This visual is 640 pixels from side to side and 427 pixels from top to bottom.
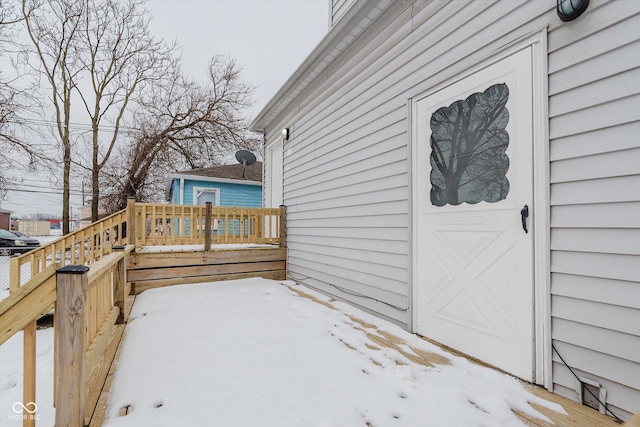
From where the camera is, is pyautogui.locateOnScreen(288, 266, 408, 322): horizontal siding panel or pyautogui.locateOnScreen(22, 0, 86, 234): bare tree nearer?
pyautogui.locateOnScreen(288, 266, 408, 322): horizontal siding panel

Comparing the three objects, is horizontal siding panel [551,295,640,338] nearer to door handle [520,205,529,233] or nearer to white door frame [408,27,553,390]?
white door frame [408,27,553,390]

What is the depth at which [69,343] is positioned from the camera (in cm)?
139

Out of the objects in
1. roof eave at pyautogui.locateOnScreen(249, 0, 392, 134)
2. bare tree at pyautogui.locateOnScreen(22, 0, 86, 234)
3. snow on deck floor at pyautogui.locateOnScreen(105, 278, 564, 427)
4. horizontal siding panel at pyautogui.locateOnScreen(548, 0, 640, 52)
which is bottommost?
snow on deck floor at pyautogui.locateOnScreen(105, 278, 564, 427)

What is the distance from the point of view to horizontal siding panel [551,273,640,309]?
1485 millimetres

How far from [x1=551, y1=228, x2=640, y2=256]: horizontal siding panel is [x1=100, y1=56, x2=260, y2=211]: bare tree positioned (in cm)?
1233

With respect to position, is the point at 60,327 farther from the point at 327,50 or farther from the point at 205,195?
the point at 205,195

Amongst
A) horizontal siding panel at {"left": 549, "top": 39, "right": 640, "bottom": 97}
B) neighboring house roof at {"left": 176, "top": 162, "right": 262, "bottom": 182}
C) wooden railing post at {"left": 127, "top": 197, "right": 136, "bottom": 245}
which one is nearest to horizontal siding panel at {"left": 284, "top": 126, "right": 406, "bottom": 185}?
horizontal siding panel at {"left": 549, "top": 39, "right": 640, "bottom": 97}

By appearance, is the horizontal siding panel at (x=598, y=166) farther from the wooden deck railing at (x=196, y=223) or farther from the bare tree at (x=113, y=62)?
the bare tree at (x=113, y=62)

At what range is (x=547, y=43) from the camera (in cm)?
183

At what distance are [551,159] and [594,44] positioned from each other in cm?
62

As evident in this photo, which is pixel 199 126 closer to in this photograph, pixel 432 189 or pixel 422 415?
pixel 432 189

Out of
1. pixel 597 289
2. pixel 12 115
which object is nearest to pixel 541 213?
pixel 597 289

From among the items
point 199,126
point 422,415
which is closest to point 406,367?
point 422,415

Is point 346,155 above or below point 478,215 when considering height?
above
